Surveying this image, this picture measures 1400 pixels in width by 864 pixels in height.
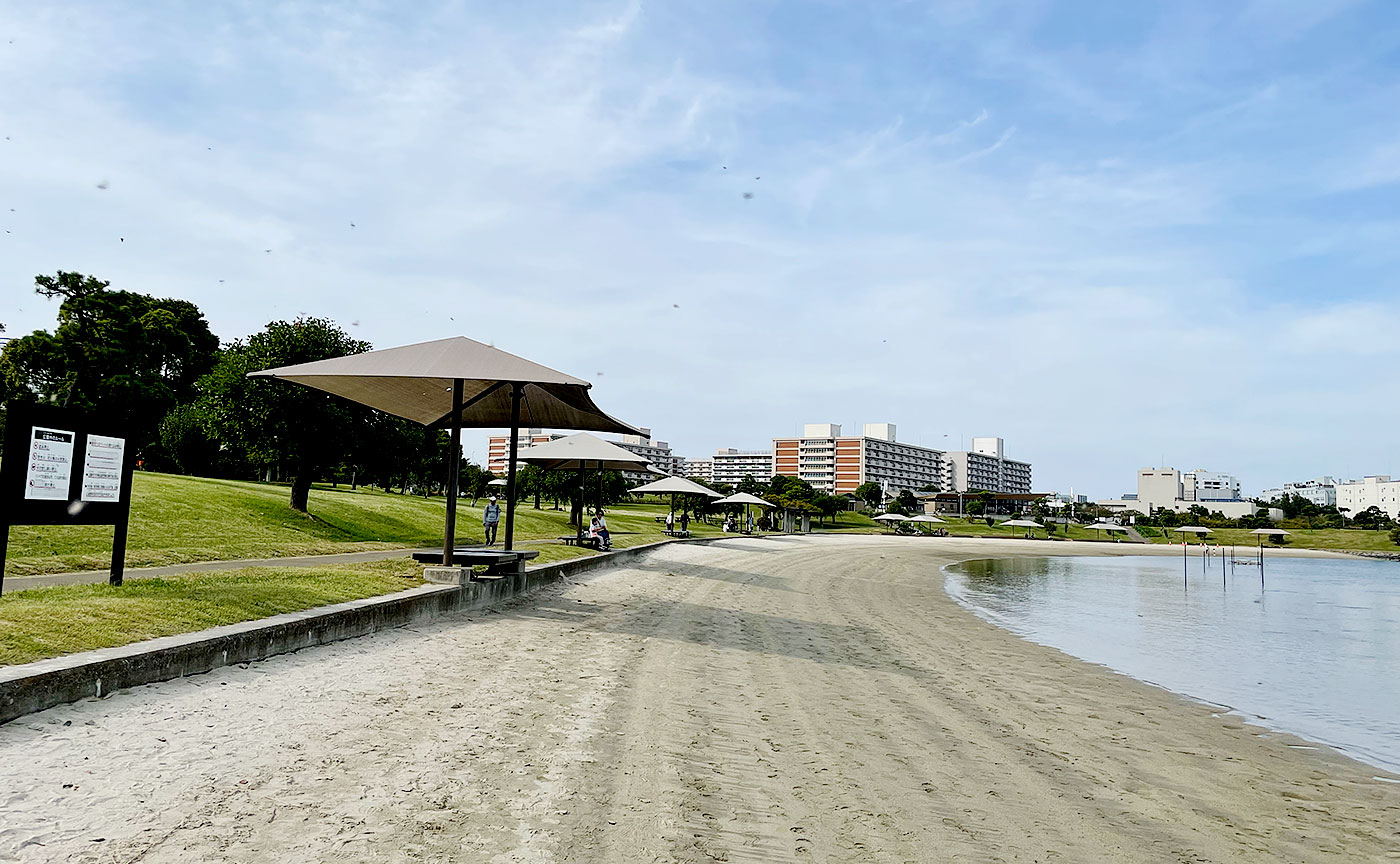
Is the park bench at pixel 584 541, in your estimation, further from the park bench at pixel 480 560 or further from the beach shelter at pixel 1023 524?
the beach shelter at pixel 1023 524

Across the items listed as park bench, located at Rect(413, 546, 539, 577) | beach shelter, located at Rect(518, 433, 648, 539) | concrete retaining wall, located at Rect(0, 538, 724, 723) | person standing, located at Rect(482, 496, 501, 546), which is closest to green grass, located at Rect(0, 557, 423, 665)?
concrete retaining wall, located at Rect(0, 538, 724, 723)

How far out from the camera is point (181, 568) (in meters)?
10.6

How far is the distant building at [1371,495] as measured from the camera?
169625 millimetres

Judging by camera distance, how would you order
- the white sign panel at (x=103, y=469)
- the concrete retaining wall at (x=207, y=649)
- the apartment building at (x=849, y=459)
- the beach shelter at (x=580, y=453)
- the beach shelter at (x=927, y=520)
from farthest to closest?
the apartment building at (x=849, y=459), the beach shelter at (x=927, y=520), the beach shelter at (x=580, y=453), the white sign panel at (x=103, y=469), the concrete retaining wall at (x=207, y=649)

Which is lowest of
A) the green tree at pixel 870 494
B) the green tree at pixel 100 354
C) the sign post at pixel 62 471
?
the sign post at pixel 62 471

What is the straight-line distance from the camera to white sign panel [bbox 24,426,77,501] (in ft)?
21.8

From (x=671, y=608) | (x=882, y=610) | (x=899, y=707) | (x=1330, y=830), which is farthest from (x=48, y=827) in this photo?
(x=882, y=610)

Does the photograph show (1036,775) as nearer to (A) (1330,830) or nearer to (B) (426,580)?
(A) (1330,830)

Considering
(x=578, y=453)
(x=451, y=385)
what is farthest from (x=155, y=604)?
(x=578, y=453)

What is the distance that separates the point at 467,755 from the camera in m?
4.34

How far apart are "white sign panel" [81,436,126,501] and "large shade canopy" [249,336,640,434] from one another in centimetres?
150

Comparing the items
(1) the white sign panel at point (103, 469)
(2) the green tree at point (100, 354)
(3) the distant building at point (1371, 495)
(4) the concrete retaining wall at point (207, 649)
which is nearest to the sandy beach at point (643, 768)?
(4) the concrete retaining wall at point (207, 649)

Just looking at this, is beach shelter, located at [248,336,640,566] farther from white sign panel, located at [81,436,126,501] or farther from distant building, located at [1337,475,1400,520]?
distant building, located at [1337,475,1400,520]

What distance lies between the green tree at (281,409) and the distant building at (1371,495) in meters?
197
